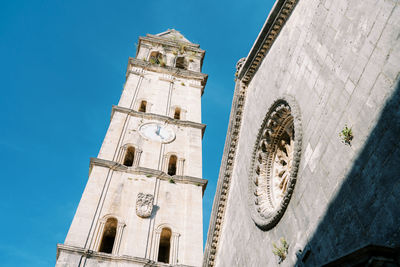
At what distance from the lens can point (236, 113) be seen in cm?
1202

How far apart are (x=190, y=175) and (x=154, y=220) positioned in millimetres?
4115

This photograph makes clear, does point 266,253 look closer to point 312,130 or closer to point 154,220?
point 312,130

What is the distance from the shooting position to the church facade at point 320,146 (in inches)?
179

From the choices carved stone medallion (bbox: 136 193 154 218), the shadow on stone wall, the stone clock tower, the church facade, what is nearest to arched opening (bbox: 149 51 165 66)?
the stone clock tower

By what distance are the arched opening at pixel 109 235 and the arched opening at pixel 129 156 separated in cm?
505

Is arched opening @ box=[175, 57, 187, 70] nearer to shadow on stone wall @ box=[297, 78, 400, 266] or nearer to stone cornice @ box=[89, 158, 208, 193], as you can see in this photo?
stone cornice @ box=[89, 158, 208, 193]

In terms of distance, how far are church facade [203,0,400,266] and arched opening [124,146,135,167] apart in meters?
13.8

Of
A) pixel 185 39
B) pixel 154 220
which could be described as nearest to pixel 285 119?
pixel 154 220

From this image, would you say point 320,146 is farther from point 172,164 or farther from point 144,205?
point 172,164

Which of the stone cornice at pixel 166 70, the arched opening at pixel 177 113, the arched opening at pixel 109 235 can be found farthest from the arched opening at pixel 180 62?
the arched opening at pixel 109 235

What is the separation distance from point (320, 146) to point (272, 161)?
3.34 m

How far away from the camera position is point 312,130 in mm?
6598

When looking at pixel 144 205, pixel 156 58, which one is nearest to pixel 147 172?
pixel 144 205

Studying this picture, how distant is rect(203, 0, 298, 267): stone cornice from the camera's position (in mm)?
10008
